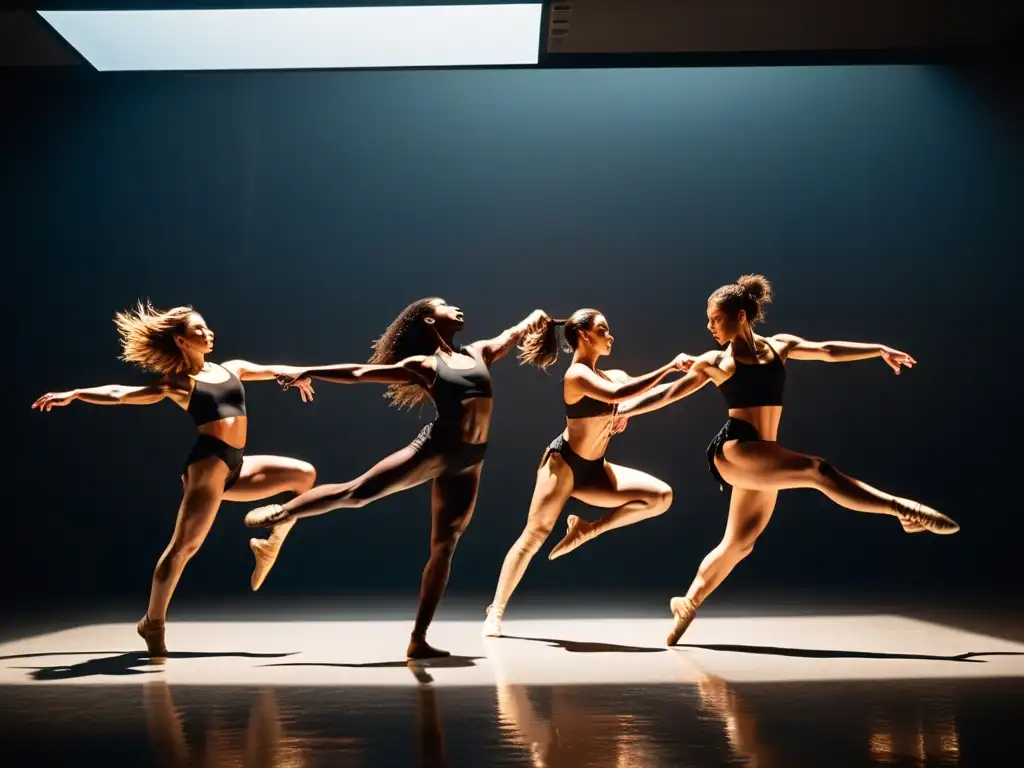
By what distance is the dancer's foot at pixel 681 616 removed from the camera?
17.6 feet

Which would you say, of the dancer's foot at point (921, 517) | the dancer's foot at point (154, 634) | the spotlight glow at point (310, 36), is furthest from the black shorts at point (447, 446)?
the spotlight glow at point (310, 36)

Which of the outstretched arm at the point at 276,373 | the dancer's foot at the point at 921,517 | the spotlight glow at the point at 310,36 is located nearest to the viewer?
the dancer's foot at the point at 921,517

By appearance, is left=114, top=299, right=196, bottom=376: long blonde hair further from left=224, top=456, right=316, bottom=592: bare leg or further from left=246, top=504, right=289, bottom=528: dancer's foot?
left=246, top=504, right=289, bottom=528: dancer's foot

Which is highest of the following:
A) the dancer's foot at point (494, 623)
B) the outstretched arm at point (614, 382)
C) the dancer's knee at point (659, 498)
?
the outstretched arm at point (614, 382)

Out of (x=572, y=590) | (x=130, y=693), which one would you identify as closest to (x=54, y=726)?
(x=130, y=693)

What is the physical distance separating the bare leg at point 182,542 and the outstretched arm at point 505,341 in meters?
1.32

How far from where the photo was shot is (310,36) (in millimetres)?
7723

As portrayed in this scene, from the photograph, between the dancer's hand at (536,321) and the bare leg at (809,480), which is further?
the dancer's hand at (536,321)

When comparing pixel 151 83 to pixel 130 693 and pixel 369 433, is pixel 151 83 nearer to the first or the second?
pixel 369 433

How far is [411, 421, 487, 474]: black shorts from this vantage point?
5.02m

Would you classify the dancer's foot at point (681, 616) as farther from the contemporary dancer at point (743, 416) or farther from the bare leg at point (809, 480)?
the bare leg at point (809, 480)

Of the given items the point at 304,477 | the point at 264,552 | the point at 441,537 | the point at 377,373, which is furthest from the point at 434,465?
the point at 264,552

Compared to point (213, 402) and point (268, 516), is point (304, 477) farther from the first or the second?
point (268, 516)

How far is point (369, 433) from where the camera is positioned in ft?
27.9
